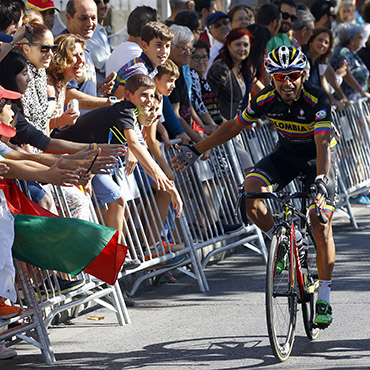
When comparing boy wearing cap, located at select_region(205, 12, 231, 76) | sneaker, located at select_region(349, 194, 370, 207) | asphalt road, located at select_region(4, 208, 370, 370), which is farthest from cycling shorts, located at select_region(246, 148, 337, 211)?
sneaker, located at select_region(349, 194, 370, 207)

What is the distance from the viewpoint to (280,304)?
5.96 meters

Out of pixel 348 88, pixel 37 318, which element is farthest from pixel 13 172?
pixel 348 88

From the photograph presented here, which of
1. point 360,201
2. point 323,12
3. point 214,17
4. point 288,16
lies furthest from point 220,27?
point 323,12

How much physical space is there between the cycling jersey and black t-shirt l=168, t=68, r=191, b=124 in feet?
6.85

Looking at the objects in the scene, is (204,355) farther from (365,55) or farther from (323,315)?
(365,55)

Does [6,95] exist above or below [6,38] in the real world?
below

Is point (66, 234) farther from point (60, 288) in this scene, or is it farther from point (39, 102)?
point (39, 102)

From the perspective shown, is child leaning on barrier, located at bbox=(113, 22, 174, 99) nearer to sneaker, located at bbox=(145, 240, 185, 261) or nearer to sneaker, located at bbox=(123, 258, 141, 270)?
sneaker, located at bbox=(145, 240, 185, 261)

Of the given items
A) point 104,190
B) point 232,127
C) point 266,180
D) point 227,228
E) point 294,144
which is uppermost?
point 232,127

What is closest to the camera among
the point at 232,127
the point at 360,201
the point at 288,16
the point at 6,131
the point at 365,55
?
the point at 6,131

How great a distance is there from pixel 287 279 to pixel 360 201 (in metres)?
7.39

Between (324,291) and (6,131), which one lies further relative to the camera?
(324,291)

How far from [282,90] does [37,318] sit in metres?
2.50

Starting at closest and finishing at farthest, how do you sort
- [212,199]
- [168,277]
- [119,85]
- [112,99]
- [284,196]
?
[284,196], [112,99], [119,85], [168,277], [212,199]
